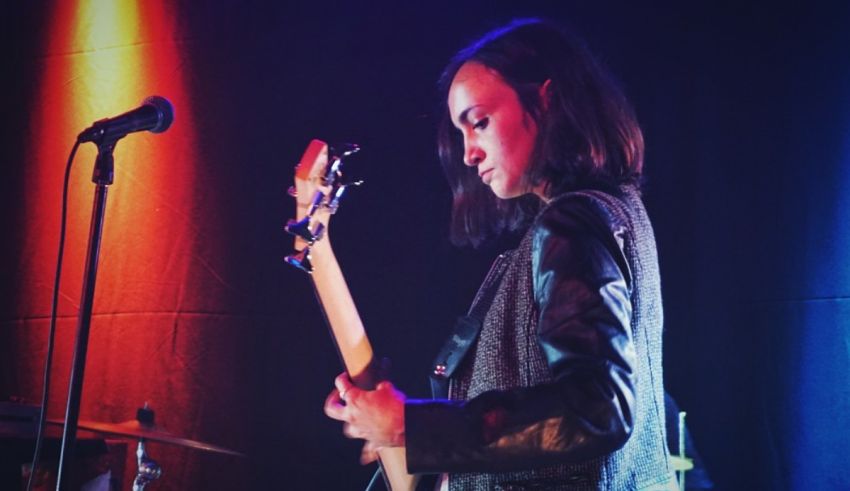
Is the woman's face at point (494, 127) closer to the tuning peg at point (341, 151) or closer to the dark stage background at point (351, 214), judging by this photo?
the tuning peg at point (341, 151)

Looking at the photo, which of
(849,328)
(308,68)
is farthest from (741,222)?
(308,68)

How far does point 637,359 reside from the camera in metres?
1.29

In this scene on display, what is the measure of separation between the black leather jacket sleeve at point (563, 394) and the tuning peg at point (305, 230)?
647 millimetres

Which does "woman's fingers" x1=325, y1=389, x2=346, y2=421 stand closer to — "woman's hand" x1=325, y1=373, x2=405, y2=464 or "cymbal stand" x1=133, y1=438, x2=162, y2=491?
"woman's hand" x1=325, y1=373, x2=405, y2=464

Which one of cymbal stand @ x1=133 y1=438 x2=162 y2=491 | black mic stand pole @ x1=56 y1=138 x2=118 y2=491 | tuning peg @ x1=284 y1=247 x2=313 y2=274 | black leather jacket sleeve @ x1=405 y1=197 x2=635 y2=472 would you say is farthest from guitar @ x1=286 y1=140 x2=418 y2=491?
cymbal stand @ x1=133 y1=438 x2=162 y2=491

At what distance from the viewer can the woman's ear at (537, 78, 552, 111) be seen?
1610 mm

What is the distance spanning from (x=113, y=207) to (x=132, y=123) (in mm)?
1089

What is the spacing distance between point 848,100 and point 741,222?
0.46 m

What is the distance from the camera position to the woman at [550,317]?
115 centimetres

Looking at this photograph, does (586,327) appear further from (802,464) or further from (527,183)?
(802,464)

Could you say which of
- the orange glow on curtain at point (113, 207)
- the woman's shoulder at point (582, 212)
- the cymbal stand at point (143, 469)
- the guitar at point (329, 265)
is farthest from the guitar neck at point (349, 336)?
the orange glow on curtain at point (113, 207)

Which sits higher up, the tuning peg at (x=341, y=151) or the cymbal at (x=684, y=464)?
the tuning peg at (x=341, y=151)

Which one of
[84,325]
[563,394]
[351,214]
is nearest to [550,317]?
[563,394]

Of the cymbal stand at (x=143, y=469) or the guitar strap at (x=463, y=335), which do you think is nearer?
the guitar strap at (x=463, y=335)
